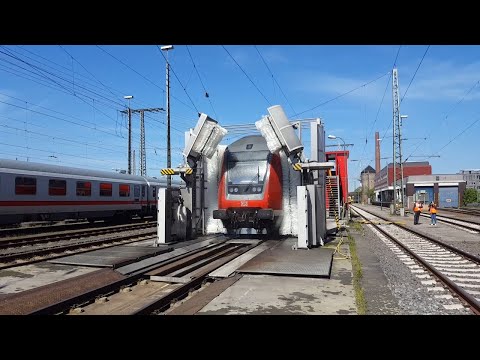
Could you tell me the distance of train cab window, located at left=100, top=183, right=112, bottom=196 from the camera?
26.4 m

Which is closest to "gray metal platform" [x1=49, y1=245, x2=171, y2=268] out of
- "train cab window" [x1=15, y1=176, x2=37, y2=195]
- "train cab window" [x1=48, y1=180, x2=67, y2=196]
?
"train cab window" [x1=15, y1=176, x2=37, y2=195]

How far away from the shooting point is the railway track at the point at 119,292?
21.1 feet

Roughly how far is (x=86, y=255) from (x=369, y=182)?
158387 millimetres

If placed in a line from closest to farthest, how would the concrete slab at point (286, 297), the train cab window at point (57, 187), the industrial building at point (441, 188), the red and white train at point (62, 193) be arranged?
the concrete slab at point (286, 297) → the red and white train at point (62, 193) → the train cab window at point (57, 187) → the industrial building at point (441, 188)

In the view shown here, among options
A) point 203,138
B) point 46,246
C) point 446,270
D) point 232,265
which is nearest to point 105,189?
point 46,246

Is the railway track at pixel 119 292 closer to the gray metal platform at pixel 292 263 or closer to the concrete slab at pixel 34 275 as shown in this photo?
the concrete slab at pixel 34 275

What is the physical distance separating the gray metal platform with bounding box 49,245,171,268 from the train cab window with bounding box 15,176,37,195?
1016 centimetres

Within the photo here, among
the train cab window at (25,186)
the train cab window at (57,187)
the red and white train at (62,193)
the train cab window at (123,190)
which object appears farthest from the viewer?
the train cab window at (123,190)

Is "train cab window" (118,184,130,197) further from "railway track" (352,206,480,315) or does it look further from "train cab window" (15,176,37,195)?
"railway track" (352,206,480,315)

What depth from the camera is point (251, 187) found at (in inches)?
567

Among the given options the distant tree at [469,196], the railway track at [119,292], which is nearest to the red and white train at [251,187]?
the railway track at [119,292]
